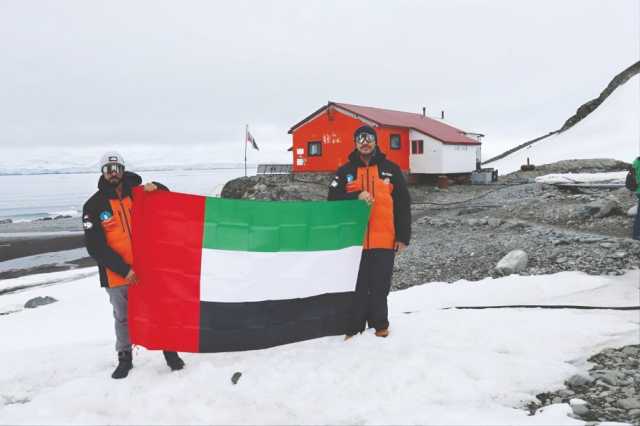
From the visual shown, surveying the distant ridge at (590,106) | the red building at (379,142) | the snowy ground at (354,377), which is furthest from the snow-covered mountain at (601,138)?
the snowy ground at (354,377)

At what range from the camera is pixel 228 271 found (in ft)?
15.2

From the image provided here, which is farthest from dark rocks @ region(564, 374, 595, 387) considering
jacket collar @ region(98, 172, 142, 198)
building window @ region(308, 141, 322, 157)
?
building window @ region(308, 141, 322, 157)

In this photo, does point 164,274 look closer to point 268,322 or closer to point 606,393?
point 268,322

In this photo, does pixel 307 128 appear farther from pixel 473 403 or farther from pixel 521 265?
pixel 473 403

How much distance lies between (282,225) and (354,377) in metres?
1.68

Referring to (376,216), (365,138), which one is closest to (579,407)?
(376,216)

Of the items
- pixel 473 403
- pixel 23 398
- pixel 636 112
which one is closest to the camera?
pixel 473 403

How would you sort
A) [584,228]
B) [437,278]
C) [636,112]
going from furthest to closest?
[636,112] < [584,228] < [437,278]

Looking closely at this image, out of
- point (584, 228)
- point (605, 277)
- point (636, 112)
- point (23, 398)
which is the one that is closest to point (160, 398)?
point (23, 398)

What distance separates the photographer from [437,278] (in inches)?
380

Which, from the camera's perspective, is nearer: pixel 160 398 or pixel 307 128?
pixel 160 398

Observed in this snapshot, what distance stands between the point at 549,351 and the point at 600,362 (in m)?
0.47

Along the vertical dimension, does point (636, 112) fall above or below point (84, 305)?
above

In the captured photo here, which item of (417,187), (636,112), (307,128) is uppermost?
(636,112)
